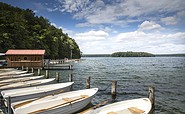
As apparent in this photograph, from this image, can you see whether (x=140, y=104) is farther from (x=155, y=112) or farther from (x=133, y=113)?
(x=155, y=112)

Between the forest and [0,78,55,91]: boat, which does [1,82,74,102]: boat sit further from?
the forest

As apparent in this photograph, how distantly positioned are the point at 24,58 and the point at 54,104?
26.0m

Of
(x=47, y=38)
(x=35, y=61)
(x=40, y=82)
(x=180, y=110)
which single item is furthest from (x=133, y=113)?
(x=47, y=38)

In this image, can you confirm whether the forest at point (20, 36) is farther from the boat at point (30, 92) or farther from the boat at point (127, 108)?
the boat at point (127, 108)

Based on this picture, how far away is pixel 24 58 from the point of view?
112ft

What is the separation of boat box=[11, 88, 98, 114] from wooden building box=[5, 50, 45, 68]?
24.0 m

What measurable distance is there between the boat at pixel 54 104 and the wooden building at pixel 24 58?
78.8 feet

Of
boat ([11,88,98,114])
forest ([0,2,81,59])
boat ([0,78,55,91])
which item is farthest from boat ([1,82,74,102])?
forest ([0,2,81,59])

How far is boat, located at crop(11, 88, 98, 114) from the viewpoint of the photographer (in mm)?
9334

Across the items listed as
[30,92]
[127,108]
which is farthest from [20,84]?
[127,108]

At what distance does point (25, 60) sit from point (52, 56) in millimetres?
32722

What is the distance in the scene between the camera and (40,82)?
1752cm

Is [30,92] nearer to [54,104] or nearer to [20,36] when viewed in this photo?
[54,104]

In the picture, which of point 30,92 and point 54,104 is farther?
point 30,92
